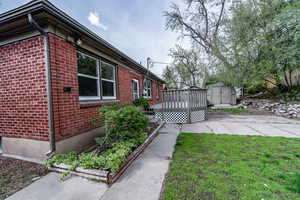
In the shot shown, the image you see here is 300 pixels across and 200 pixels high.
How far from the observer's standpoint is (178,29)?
14.0m

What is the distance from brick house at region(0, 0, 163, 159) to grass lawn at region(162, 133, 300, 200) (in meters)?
2.59

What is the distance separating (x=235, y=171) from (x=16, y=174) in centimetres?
408

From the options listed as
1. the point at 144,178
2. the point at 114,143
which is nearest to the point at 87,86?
the point at 114,143

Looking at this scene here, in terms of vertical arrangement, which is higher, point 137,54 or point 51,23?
point 137,54

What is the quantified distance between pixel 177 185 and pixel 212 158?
127 cm

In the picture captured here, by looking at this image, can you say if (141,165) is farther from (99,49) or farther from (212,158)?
(99,49)

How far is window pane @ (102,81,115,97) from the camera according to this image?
4849 mm

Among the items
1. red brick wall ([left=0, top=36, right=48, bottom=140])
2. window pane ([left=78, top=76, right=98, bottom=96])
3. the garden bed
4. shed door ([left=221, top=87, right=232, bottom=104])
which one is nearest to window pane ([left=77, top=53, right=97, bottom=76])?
window pane ([left=78, top=76, right=98, bottom=96])

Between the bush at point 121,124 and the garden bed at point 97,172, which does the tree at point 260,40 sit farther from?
the garden bed at point 97,172

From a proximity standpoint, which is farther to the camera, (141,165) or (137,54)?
(137,54)

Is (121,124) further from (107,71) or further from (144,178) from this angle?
(107,71)

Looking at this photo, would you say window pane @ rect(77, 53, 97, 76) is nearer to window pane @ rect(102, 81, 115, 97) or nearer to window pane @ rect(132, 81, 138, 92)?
window pane @ rect(102, 81, 115, 97)

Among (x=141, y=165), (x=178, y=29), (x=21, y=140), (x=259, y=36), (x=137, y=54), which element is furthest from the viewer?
(x=137, y=54)

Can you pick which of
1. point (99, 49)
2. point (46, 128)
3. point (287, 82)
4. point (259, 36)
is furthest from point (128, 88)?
point (287, 82)
